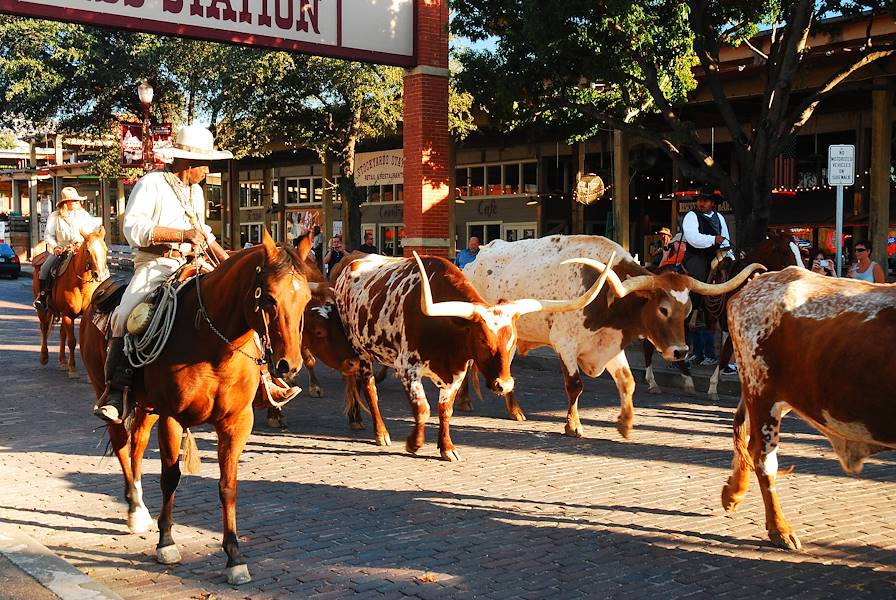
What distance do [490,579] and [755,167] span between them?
10.5 m

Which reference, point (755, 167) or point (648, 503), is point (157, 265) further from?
point (755, 167)

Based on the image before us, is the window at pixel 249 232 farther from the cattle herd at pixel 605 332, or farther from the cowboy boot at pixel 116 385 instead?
the cowboy boot at pixel 116 385

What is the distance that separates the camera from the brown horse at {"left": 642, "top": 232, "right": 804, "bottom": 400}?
38.2ft

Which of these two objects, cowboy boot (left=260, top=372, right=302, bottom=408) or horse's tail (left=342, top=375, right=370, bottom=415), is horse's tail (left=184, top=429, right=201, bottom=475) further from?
horse's tail (left=342, top=375, right=370, bottom=415)

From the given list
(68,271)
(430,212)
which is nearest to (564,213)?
(430,212)

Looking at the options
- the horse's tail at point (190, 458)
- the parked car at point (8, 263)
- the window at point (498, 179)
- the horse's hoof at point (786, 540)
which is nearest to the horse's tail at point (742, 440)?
the horse's hoof at point (786, 540)

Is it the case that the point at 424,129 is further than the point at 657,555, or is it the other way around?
the point at 424,129

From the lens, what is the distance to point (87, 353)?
6887mm

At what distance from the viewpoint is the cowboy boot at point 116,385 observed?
5.69 meters

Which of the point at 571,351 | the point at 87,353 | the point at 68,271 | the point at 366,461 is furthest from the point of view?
the point at 68,271

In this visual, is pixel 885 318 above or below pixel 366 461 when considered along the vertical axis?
above

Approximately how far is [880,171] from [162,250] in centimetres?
1796

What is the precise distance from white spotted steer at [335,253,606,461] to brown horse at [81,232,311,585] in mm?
2485

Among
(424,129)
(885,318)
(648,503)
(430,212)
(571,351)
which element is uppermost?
(424,129)
